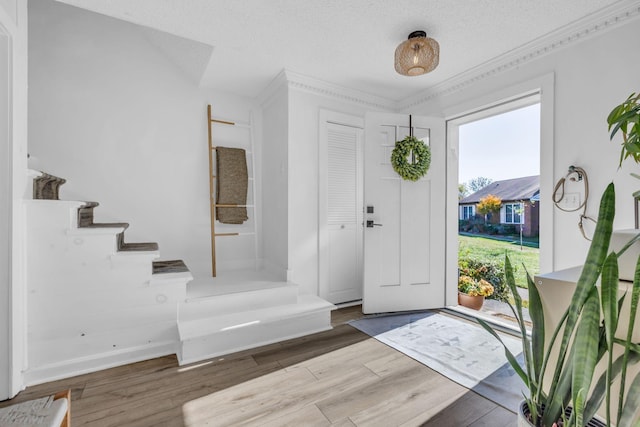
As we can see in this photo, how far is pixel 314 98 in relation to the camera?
3.22 metres

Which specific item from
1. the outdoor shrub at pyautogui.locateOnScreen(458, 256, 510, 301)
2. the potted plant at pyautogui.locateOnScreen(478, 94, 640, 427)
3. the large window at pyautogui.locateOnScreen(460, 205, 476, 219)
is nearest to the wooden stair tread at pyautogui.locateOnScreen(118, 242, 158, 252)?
the potted plant at pyautogui.locateOnScreen(478, 94, 640, 427)

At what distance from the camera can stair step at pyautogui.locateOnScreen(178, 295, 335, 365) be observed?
85.6 inches

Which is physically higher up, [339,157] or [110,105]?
[110,105]

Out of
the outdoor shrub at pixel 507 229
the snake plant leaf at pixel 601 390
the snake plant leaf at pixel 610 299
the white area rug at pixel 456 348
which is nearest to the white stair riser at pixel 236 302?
the white area rug at pixel 456 348

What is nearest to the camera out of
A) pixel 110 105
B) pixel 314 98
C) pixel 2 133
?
pixel 2 133

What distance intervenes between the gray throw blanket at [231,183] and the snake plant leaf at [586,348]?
3.19 meters

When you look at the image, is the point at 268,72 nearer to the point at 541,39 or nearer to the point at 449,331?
the point at 541,39

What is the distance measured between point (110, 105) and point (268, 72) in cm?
162

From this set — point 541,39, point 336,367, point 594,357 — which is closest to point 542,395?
point 594,357

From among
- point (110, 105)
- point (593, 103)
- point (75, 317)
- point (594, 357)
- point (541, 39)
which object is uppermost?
point (541, 39)

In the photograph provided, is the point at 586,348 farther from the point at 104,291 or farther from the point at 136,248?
the point at 136,248

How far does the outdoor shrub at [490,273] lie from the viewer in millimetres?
3863

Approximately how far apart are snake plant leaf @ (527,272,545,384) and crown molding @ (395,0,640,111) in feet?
7.21

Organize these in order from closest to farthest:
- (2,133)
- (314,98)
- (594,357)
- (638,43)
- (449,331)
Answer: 1. (594,357)
2. (2,133)
3. (638,43)
4. (449,331)
5. (314,98)
